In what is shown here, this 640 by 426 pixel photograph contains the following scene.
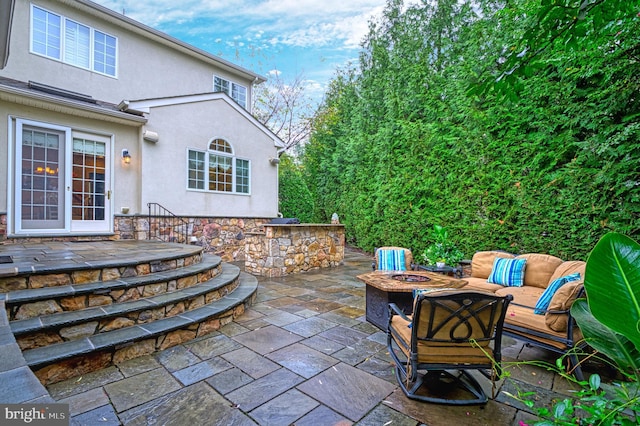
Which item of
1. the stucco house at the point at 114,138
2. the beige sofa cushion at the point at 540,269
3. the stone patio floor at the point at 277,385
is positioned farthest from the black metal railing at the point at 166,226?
the beige sofa cushion at the point at 540,269

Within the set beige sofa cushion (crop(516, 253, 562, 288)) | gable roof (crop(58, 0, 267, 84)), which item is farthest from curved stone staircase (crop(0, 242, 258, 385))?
gable roof (crop(58, 0, 267, 84))

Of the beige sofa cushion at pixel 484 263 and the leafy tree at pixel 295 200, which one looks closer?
the beige sofa cushion at pixel 484 263

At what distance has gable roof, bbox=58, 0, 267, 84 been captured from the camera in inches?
289

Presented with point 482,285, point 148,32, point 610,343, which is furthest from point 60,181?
point 610,343

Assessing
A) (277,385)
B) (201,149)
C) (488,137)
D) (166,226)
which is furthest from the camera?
(201,149)

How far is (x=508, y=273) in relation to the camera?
13.7 ft

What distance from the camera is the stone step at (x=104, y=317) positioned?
8.05 ft

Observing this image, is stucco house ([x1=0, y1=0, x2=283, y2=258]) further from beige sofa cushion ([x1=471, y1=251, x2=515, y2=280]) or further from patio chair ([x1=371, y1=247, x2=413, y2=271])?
beige sofa cushion ([x1=471, y1=251, x2=515, y2=280])

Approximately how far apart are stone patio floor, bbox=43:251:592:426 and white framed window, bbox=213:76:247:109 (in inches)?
379

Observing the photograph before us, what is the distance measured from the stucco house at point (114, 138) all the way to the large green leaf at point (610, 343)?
6165 mm

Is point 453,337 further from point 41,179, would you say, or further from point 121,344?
point 41,179

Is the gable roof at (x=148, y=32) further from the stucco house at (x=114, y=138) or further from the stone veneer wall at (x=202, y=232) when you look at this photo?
the stone veneer wall at (x=202, y=232)

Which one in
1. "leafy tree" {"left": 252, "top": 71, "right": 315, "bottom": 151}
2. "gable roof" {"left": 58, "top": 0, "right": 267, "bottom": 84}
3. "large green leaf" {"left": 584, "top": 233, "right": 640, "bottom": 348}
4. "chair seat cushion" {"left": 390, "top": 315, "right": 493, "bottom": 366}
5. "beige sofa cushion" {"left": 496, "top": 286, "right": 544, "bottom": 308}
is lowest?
"chair seat cushion" {"left": 390, "top": 315, "right": 493, "bottom": 366}

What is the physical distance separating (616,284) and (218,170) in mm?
8616
